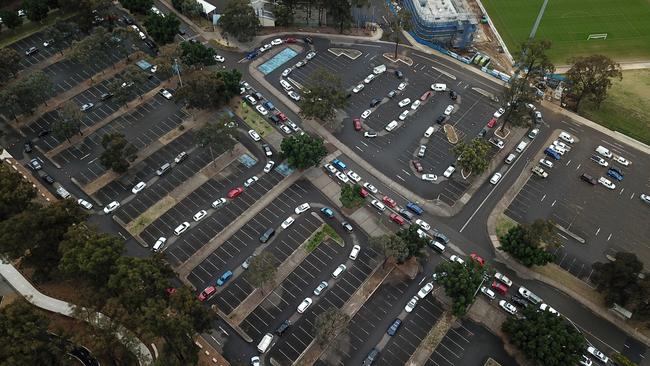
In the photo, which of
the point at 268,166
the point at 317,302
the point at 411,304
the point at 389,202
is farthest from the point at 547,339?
the point at 268,166

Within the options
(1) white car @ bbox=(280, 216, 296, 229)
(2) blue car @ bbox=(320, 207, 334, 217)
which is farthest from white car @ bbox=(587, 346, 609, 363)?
(1) white car @ bbox=(280, 216, 296, 229)

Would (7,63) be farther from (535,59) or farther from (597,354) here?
(597,354)

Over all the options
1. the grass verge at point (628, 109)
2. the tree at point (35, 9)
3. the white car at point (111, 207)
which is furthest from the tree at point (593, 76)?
the tree at point (35, 9)

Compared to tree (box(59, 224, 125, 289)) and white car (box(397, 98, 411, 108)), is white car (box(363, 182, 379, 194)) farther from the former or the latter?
tree (box(59, 224, 125, 289))

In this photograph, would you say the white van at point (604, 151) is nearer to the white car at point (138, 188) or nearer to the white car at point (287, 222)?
the white car at point (287, 222)

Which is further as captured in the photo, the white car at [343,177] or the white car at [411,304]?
the white car at [343,177]

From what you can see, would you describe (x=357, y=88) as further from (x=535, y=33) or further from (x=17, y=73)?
(x=17, y=73)
